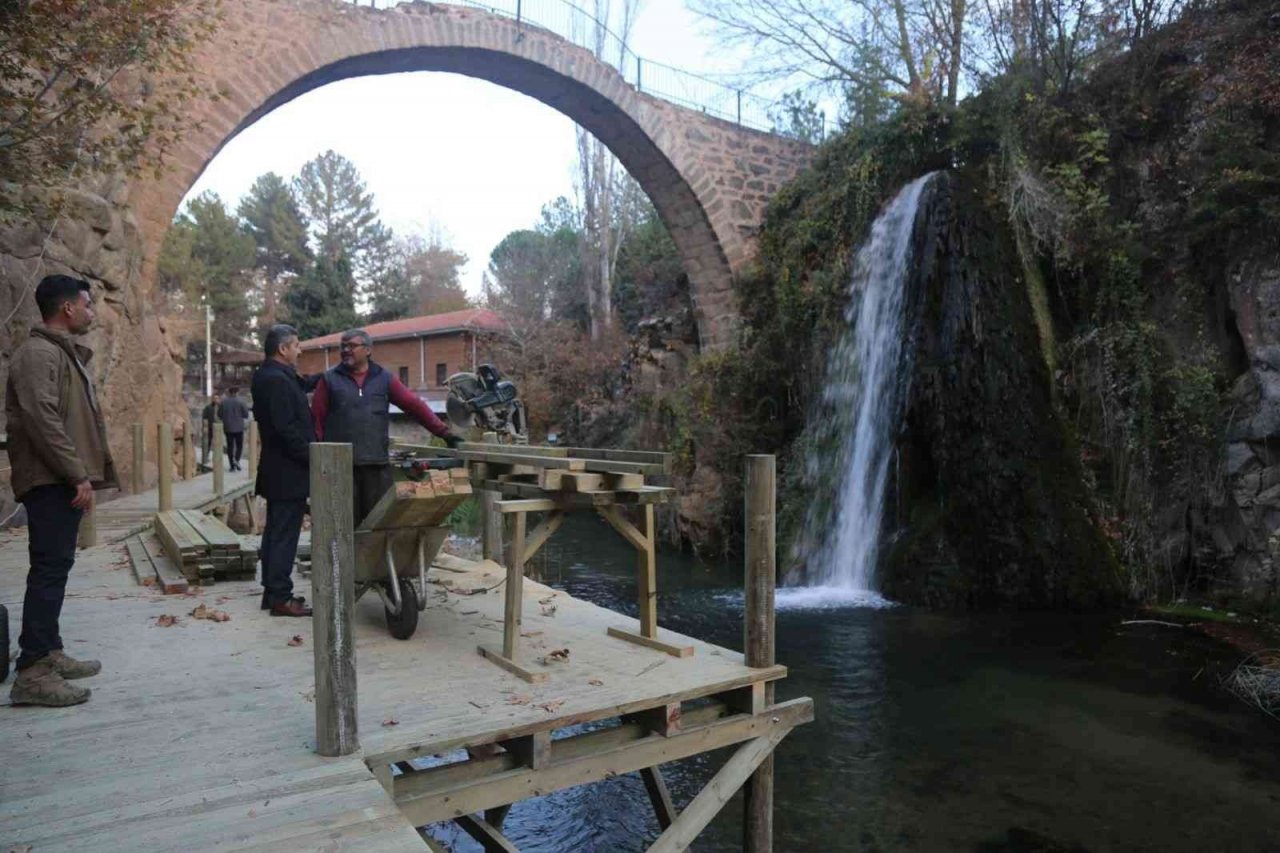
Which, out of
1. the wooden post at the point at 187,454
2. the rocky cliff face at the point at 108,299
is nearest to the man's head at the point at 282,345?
the rocky cliff face at the point at 108,299

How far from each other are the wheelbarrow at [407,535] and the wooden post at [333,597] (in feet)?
3.98

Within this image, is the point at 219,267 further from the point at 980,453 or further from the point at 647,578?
the point at 647,578

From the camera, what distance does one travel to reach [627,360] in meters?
21.3

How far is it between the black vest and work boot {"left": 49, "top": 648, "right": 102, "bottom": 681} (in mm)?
1582

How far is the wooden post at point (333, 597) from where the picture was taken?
3.09 m

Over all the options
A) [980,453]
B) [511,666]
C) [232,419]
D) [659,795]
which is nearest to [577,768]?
[511,666]

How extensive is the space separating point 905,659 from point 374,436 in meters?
5.04

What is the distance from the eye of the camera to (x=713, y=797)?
3.99 metres

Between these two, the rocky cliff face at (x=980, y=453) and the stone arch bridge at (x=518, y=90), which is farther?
the stone arch bridge at (x=518, y=90)

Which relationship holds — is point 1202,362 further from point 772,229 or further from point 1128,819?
point 772,229

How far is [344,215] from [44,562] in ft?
161

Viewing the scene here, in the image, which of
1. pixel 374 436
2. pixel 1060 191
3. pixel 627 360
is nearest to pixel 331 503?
pixel 374 436

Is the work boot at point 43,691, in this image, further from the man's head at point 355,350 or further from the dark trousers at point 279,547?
the man's head at point 355,350

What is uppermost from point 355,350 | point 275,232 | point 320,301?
point 275,232
